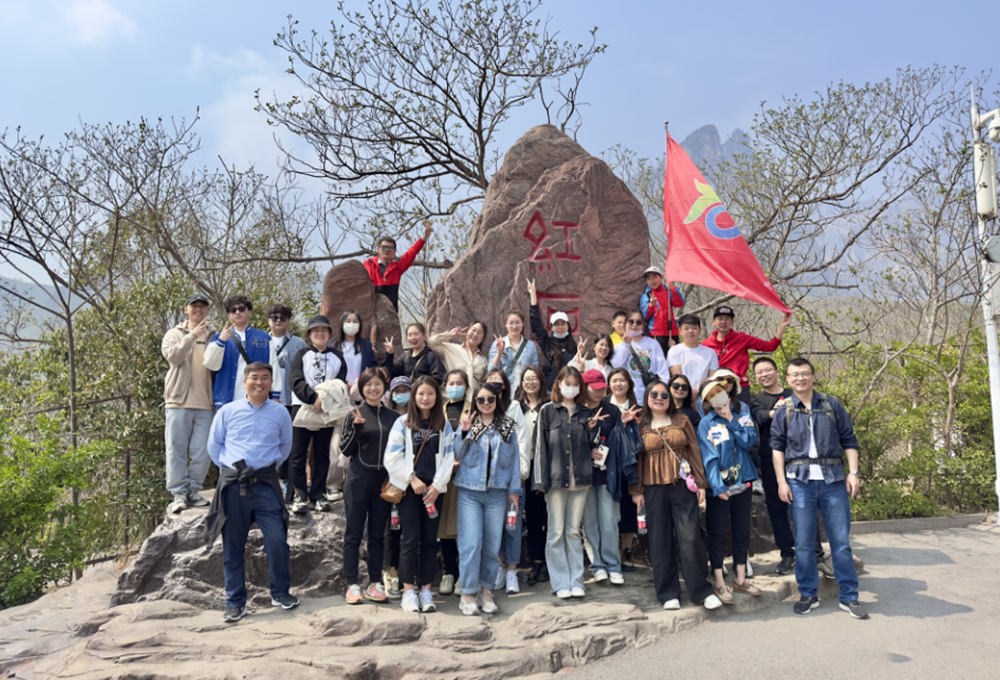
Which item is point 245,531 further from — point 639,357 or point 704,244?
point 704,244

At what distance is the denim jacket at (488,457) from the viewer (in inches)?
181

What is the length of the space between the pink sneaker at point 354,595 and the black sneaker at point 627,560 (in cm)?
213

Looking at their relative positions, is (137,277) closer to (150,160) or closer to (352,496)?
(150,160)

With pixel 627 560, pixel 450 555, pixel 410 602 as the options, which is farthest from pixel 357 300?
pixel 627 560

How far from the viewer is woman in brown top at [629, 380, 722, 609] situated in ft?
15.1

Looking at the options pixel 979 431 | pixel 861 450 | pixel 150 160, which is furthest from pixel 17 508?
pixel 979 431

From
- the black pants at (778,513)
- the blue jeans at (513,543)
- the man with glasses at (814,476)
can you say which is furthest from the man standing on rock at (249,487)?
the black pants at (778,513)

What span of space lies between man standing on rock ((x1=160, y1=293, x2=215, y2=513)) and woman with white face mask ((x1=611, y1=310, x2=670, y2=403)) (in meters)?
3.53

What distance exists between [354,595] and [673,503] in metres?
2.40

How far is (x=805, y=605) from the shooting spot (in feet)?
15.2

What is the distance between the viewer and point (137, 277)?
12359 millimetres

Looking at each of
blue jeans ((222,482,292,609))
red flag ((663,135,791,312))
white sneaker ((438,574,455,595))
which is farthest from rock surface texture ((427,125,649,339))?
blue jeans ((222,482,292,609))

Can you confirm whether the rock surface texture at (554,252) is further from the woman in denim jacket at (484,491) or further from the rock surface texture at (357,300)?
the woman in denim jacket at (484,491)

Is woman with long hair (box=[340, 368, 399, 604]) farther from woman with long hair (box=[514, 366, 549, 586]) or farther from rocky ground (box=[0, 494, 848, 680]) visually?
woman with long hair (box=[514, 366, 549, 586])
